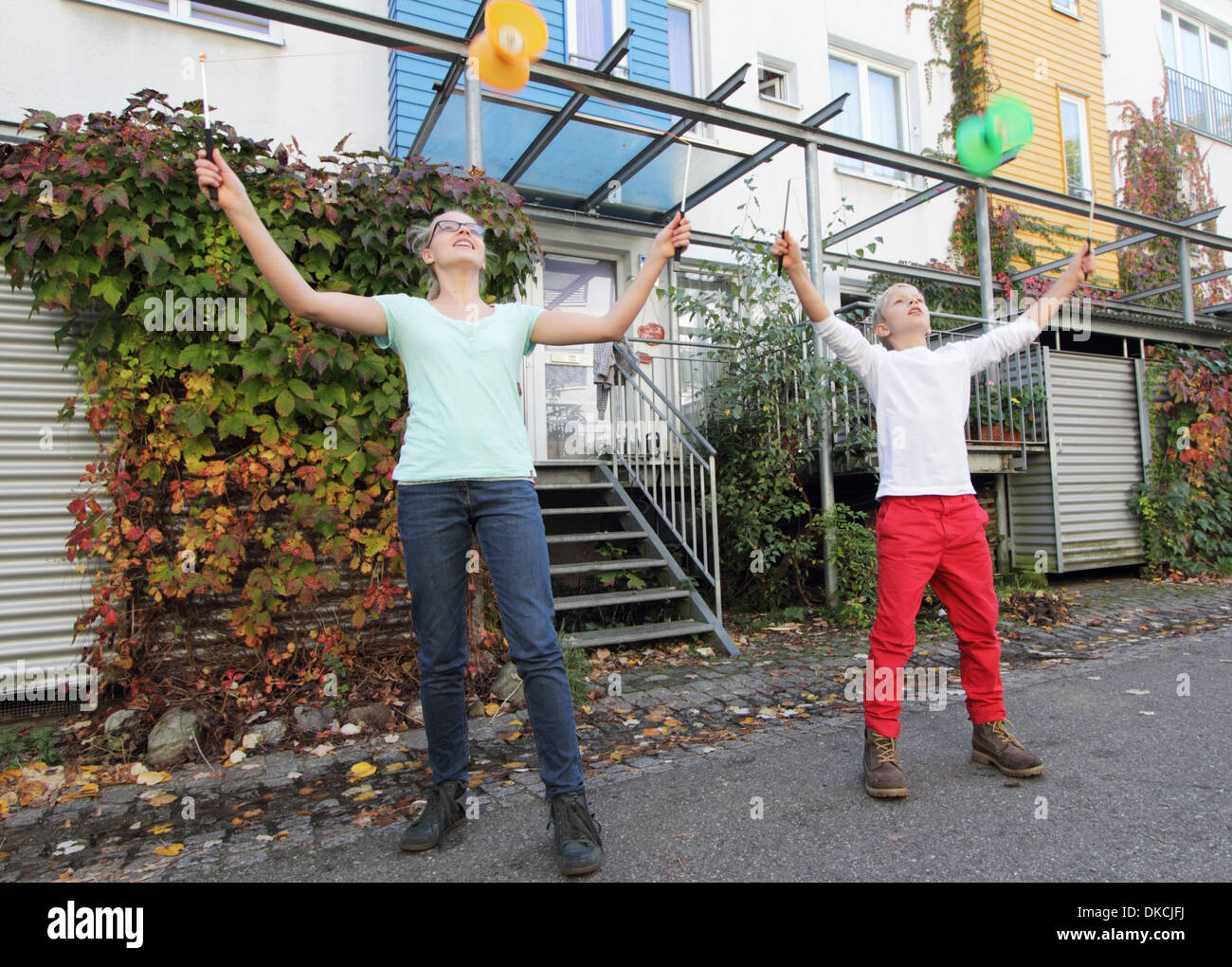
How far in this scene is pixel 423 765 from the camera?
11.0ft

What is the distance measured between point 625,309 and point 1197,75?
18.9m

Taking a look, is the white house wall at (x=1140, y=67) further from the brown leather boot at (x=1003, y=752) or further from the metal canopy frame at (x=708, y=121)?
the brown leather boot at (x=1003, y=752)

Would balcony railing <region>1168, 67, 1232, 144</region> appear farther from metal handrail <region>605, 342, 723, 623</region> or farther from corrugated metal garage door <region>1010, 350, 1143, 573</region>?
metal handrail <region>605, 342, 723, 623</region>

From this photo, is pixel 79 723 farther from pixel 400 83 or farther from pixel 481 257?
pixel 400 83

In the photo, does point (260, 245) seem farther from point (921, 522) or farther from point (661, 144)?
point (661, 144)

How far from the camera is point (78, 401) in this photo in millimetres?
4121

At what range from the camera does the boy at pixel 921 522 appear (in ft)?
9.10

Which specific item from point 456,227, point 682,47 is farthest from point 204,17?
point 456,227

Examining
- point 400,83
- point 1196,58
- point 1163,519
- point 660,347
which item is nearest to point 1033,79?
point 1196,58

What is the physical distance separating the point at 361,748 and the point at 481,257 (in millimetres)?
2360

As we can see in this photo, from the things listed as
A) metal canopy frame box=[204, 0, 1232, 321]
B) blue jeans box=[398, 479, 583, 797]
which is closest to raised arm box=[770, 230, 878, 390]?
blue jeans box=[398, 479, 583, 797]

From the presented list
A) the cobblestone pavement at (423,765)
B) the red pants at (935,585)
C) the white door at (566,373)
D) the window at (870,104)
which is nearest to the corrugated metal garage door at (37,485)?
the cobblestone pavement at (423,765)

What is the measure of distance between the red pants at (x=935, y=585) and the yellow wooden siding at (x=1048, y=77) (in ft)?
34.8
